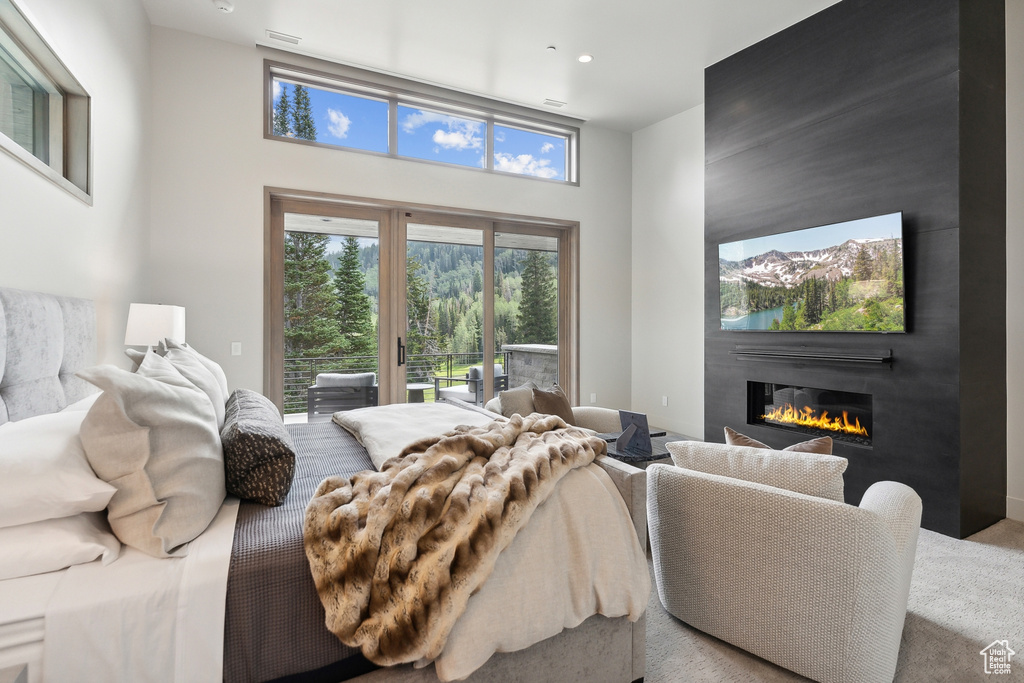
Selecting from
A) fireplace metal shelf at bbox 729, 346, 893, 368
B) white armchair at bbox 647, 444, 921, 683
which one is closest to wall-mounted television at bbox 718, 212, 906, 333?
fireplace metal shelf at bbox 729, 346, 893, 368

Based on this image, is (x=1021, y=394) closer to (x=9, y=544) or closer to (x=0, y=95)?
(x=9, y=544)

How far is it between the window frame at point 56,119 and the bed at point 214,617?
581mm

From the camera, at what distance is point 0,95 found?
1598 millimetres

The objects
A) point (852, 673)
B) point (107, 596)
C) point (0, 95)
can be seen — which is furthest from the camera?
point (0, 95)

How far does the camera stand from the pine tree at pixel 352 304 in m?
4.27

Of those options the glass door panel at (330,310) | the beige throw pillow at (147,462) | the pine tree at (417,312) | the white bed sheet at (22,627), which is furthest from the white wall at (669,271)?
the white bed sheet at (22,627)

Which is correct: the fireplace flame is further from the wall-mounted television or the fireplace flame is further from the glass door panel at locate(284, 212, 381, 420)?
the glass door panel at locate(284, 212, 381, 420)

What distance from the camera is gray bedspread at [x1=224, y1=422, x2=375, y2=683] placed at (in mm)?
1101

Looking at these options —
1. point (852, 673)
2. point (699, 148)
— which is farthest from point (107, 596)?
point (699, 148)

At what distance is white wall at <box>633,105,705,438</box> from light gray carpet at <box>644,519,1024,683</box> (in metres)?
2.50

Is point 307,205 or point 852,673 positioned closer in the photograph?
point 852,673

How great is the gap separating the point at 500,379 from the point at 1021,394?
12.2 feet

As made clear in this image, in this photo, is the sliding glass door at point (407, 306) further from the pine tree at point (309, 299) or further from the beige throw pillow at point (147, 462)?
the beige throw pillow at point (147, 462)

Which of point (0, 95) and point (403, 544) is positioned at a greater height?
point (0, 95)
